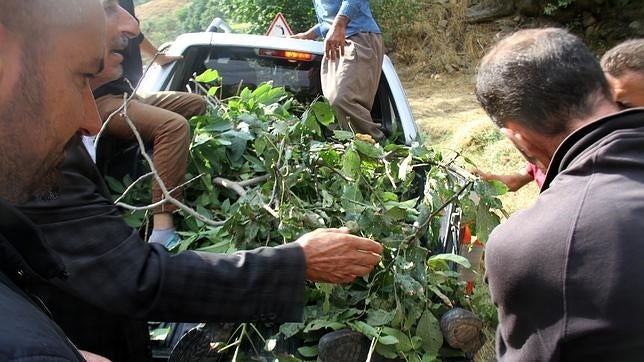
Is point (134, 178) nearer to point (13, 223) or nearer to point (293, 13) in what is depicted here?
point (13, 223)

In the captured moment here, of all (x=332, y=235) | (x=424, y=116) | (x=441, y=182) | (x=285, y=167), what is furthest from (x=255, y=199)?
(x=424, y=116)

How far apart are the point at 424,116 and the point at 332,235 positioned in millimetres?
7692

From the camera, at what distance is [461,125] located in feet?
28.2

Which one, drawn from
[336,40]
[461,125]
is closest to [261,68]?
[336,40]

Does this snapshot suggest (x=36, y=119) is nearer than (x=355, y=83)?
Yes

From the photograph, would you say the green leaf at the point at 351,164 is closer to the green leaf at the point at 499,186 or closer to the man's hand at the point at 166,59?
the green leaf at the point at 499,186

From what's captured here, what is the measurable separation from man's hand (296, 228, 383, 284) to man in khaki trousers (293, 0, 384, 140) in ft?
5.76

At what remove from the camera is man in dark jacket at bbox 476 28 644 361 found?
1361 mm

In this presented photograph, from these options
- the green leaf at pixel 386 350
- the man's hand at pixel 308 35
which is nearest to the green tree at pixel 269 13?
the man's hand at pixel 308 35

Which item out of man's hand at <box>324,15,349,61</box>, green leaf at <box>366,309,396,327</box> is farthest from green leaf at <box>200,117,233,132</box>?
green leaf at <box>366,309,396,327</box>

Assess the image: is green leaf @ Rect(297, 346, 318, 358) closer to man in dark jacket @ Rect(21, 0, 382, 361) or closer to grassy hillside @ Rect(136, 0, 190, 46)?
man in dark jacket @ Rect(21, 0, 382, 361)

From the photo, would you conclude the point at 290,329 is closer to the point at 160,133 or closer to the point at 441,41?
the point at 160,133

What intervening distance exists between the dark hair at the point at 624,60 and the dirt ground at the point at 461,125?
2554mm

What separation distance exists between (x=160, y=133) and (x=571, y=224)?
2.11 meters
